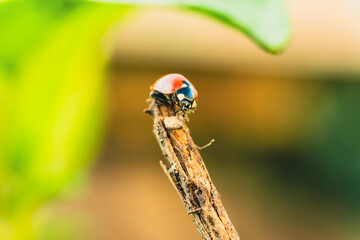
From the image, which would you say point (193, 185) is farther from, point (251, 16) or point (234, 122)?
point (234, 122)

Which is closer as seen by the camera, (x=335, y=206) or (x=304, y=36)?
(x=304, y=36)

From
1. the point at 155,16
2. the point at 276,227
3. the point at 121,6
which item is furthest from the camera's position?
the point at 276,227

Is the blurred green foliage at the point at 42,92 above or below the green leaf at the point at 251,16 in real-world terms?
above

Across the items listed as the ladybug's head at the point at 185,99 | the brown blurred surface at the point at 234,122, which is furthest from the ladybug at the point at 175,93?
the brown blurred surface at the point at 234,122

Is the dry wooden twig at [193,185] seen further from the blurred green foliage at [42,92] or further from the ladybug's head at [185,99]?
the blurred green foliage at [42,92]

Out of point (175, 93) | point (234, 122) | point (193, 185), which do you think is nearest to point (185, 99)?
point (175, 93)

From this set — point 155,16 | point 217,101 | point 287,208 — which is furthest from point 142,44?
point 287,208

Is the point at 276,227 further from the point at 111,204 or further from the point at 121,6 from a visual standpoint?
the point at 121,6
